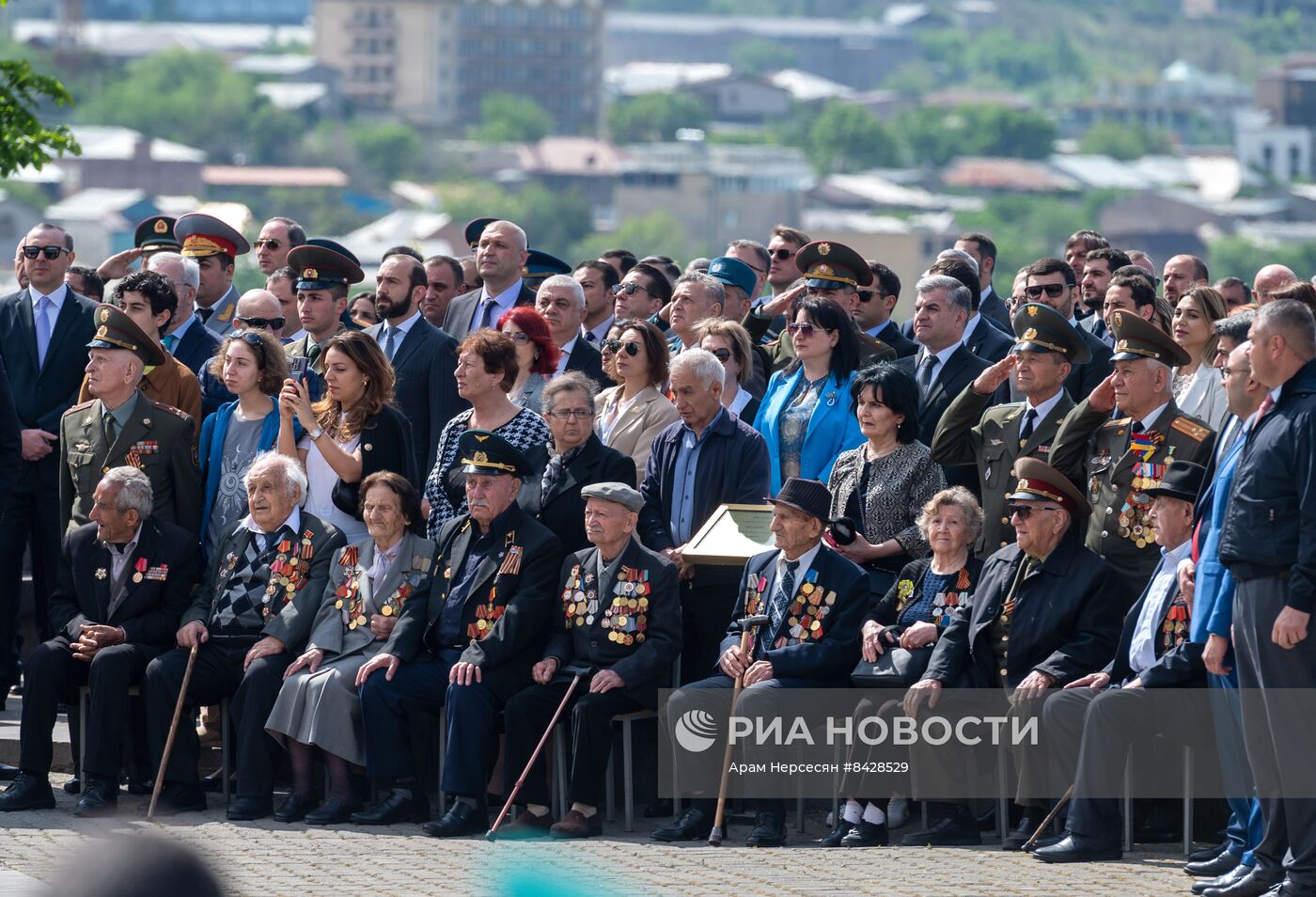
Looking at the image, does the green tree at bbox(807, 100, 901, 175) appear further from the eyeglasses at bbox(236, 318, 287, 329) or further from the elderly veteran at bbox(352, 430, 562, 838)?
the elderly veteran at bbox(352, 430, 562, 838)

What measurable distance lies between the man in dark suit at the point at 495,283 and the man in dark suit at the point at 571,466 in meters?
1.82

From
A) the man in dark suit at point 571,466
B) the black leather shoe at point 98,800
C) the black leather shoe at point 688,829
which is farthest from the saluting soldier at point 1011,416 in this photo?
the black leather shoe at point 98,800

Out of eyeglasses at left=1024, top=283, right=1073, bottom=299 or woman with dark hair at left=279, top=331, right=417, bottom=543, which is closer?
woman with dark hair at left=279, top=331, right=417, bottom=543

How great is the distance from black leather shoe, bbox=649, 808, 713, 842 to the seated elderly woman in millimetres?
1247

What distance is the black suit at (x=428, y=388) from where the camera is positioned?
1040 centimetres

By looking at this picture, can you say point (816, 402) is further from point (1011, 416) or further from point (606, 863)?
point (606, 863)

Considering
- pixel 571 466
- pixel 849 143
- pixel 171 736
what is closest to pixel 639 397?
pixel 571 466

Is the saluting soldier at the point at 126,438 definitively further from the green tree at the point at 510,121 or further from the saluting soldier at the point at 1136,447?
the green tree at the point at 510,121

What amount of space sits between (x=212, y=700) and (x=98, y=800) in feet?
1.90

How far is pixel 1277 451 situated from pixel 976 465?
2.16 m

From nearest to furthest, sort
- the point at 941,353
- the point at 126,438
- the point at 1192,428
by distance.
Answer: the point at 1192,428 < the point at 126,438 < the point at 941,353

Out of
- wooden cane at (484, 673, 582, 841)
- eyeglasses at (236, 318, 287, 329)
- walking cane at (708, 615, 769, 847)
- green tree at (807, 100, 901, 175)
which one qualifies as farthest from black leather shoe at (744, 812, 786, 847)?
green tree at (807, 100, 901, 175)

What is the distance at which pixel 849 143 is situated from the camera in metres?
168

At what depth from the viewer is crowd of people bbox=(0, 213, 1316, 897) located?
8.16 m
